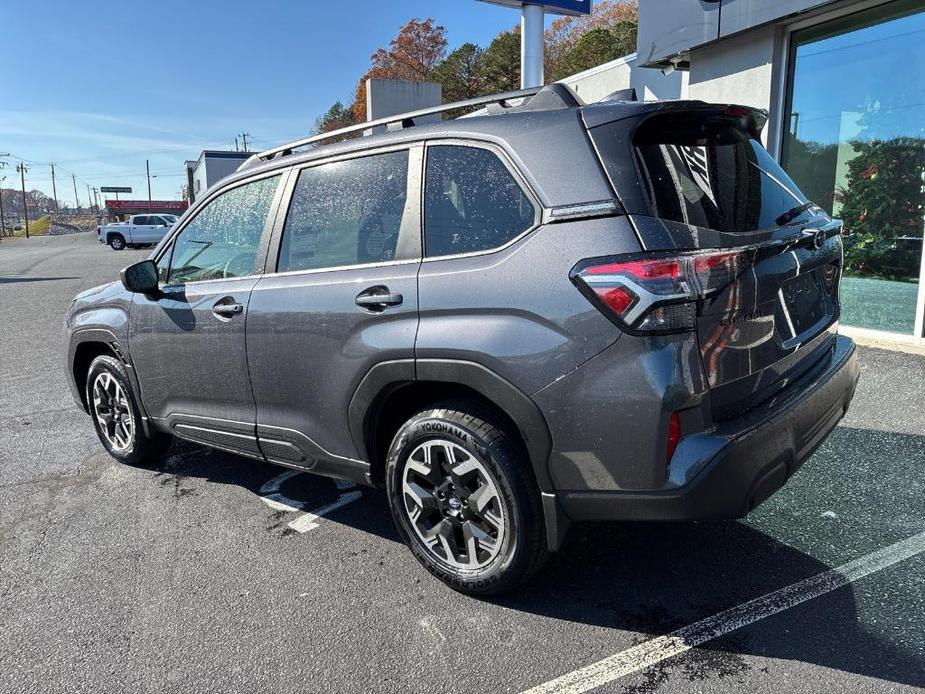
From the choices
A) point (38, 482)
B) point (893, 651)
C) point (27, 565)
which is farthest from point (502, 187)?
point (38, 482)

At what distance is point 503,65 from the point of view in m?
36.0

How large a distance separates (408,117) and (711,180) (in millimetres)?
1318

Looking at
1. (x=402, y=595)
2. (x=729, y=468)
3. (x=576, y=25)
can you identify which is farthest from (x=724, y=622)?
(x=576, y=25)

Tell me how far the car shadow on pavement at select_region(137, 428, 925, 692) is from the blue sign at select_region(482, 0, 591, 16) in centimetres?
937

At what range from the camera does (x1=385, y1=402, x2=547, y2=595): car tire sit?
Answer: 2582 millimetres

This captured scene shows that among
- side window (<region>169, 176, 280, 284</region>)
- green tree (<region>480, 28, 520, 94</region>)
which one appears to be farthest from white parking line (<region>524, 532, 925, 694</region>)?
green tree (<region>480, 28, 520, 94</region>)

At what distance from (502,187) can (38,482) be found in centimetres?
352

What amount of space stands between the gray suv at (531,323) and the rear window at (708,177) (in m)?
0.01

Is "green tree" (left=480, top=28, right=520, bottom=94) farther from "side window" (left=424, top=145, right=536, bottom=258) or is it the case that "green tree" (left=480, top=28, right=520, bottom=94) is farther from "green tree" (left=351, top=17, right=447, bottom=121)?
"side window" (left=424, top=145, right=536, bottom=258)

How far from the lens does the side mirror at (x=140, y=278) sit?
3812mm

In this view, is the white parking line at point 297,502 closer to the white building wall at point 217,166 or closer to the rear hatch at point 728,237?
the rear hatch at point 728,237

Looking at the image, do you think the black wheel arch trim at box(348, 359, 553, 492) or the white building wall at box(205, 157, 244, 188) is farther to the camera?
the white building wall at box(205, 157, 244, 188)

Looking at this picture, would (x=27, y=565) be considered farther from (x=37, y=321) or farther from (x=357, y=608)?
(x=37, y=321)

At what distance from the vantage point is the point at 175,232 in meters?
4.06
